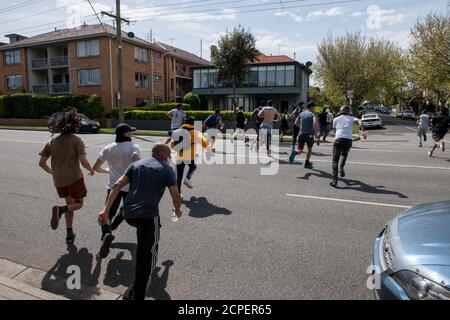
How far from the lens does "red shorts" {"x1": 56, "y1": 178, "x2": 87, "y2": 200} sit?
4841 millimetres

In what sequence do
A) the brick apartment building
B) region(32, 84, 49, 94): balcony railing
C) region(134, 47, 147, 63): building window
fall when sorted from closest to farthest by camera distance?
the brick apartment building, region(134, 47, 147, 63): building window, region(32, 84, 49, 94): balcony railing

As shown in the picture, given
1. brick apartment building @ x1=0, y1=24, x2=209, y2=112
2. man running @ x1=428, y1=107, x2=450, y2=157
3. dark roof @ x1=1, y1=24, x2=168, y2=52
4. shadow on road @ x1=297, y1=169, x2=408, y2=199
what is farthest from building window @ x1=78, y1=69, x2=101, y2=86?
shadow on road @ x1=297, y1=169, x2=408, y2=199

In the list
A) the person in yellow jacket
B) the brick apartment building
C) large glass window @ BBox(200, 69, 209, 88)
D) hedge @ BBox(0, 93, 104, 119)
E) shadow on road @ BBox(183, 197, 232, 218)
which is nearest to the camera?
shadow on road @ BBox(183, 197, 232, 218)

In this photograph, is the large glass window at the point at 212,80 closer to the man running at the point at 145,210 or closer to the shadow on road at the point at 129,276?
the shadow on road at the point at 129,276

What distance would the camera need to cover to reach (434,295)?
2305mm

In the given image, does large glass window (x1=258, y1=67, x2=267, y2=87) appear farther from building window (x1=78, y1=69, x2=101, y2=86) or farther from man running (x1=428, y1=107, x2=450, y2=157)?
man running (x1=428, y1=107, x2=450, y2=157)

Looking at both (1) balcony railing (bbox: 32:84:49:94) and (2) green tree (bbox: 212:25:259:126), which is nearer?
(2) green tree (bbox: 212:25:259:126)

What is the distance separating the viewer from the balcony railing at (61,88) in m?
36.6

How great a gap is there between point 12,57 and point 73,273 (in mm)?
44067

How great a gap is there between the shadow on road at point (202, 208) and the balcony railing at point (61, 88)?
112ft

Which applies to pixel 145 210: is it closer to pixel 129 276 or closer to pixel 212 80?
pixel 129 276

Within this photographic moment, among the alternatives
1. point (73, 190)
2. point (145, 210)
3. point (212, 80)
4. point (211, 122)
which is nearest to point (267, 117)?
point (211, 122)

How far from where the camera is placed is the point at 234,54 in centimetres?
2322
